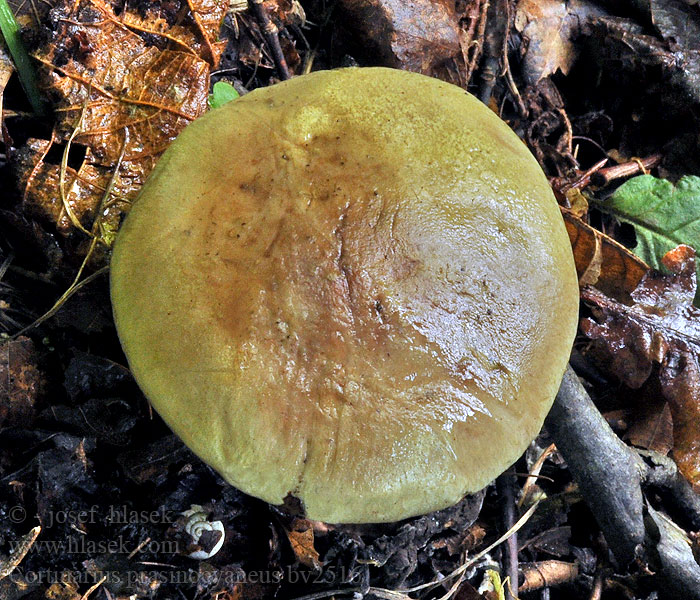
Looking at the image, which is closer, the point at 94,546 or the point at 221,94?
the point at 94,546

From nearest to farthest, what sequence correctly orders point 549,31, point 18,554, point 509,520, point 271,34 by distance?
point 18,554 → point 509,520 → point 271,34 → point 549,31

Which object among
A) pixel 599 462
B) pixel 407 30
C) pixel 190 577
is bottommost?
pixel 190 577

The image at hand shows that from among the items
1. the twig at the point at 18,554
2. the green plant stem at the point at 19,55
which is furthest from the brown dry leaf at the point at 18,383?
the green plant stem at the point at 19,55

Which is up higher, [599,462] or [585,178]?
[585,178]

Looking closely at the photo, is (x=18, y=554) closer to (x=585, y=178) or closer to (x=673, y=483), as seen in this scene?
(x=673, y=483)

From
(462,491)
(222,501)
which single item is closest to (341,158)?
(462,491)

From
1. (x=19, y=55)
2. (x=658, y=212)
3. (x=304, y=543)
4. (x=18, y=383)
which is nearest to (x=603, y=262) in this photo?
(x=658, y=212)

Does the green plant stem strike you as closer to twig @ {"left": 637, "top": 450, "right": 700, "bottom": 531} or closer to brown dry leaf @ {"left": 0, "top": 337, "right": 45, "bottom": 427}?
brown dry leaf @ {"left": 0, "top": 337, "right": 45, "bottom": 427}
